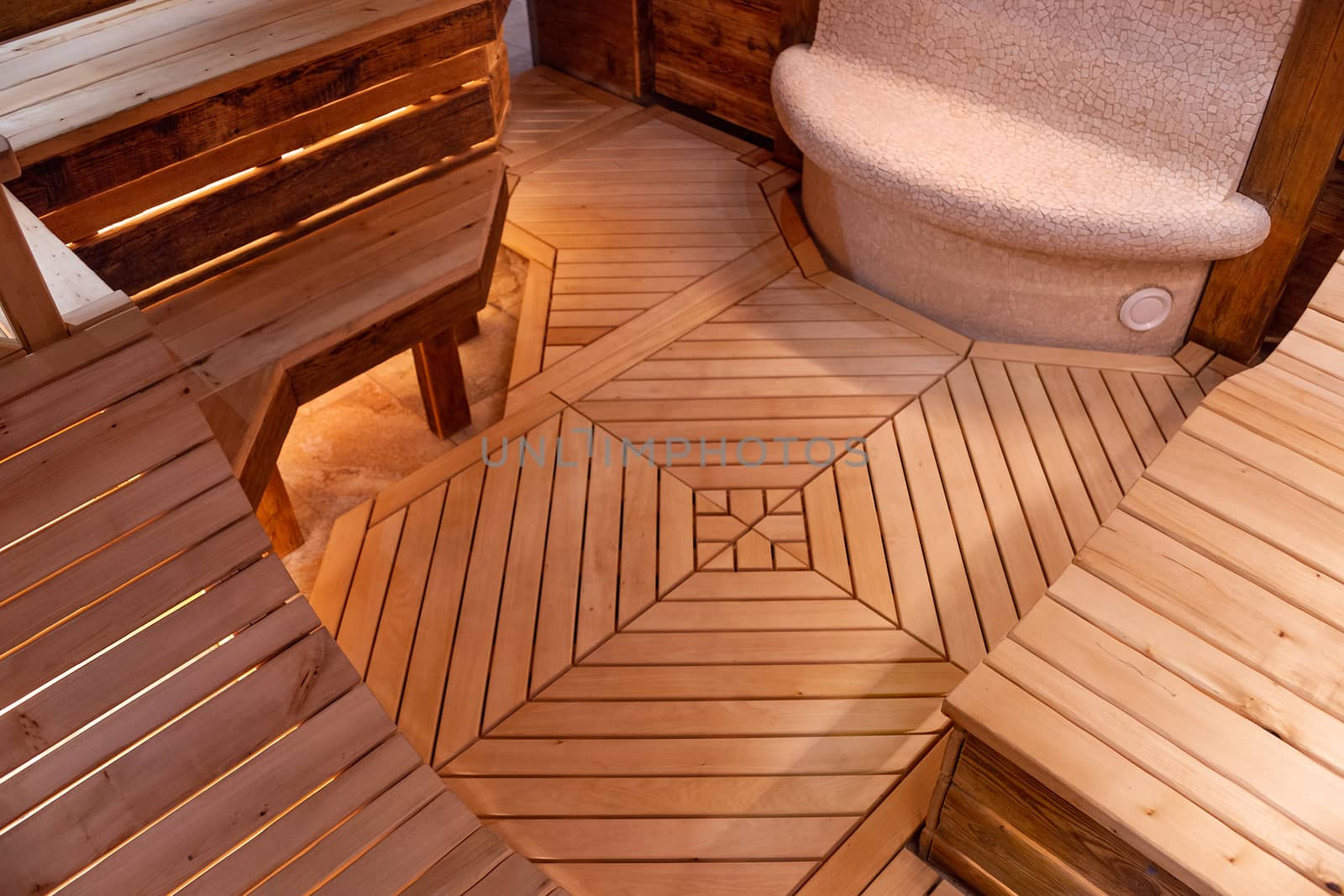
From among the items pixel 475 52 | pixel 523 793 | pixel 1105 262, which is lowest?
pixel 523 793

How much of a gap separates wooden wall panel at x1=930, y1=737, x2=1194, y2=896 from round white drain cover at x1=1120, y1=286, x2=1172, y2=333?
1.73 m

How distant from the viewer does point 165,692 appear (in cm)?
175

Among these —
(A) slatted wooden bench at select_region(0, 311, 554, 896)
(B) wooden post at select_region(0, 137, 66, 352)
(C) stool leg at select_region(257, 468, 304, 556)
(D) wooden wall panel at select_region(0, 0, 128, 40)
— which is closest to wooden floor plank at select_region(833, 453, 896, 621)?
(A) slatted wooden bench at select_region(0, 311, 554, 896)

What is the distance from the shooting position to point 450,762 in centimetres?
218

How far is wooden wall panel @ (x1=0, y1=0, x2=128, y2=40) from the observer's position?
268 centimetres

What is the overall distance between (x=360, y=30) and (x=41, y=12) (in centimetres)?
87

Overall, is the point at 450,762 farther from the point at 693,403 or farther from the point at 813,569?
the point at 693,403

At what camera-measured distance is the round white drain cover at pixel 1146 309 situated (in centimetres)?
299

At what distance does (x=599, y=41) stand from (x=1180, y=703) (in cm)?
361

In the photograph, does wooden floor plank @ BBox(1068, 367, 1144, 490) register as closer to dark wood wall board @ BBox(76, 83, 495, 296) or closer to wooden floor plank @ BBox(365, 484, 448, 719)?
wooden floor plank @ BBox(365, 484, 448, 719)

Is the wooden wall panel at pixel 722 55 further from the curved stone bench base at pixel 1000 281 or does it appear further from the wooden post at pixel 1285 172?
the wooden post at pixel 1285 172

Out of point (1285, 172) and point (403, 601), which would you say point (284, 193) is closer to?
point (403, 601)

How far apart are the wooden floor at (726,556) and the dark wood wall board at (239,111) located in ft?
2.83

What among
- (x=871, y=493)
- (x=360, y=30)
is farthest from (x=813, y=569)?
(x=360, y=30)
